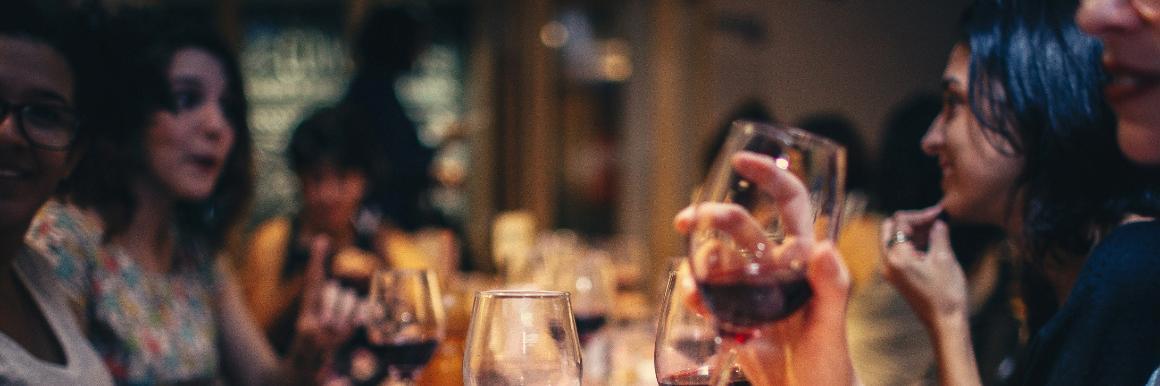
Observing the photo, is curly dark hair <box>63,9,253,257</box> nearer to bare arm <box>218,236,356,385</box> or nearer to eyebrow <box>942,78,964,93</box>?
bare arm <box>218,236,356,385</box>

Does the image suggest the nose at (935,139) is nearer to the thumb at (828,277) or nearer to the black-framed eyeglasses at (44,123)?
the thumb at (828,277)

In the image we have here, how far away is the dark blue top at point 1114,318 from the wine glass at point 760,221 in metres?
0.43

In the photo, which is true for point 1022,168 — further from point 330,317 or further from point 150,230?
point 150,230

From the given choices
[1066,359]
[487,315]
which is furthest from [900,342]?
[487,315]

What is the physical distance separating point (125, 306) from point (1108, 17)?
1615mm

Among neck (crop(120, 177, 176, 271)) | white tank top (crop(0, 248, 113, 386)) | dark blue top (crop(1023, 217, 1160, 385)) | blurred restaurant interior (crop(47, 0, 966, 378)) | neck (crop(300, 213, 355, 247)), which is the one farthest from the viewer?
blurred restaurant interior (crop(47, 0, 966, 378))

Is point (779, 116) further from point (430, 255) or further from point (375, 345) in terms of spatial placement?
point (375, 345)

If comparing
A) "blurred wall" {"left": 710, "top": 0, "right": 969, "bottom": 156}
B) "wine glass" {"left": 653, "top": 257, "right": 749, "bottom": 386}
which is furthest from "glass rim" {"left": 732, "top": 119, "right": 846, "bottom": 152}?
"blurred wall" {"left": 710, "top": 0, "right": 969, "bottom": 156}

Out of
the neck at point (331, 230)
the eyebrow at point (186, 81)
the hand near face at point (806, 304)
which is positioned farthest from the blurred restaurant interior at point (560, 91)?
the hand near face at point (806, 304)

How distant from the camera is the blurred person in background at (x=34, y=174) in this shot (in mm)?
1263

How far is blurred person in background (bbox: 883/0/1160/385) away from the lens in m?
1.39

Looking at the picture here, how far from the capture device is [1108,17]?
3.24 feet

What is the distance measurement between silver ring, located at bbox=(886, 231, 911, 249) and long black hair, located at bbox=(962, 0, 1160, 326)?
0.17 metres

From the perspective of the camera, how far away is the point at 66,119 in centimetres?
135
